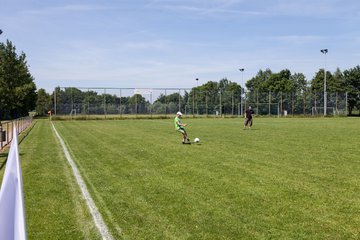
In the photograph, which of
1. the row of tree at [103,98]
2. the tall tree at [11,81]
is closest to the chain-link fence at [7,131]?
the row of tree at [103,98]

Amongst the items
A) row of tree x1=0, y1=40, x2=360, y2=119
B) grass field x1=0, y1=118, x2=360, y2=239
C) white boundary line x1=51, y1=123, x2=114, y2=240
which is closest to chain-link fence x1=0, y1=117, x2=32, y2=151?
white boundary line x1=51, y1=123, x2=114, y2=240

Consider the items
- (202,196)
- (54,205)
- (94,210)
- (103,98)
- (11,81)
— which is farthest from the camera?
(11,81)

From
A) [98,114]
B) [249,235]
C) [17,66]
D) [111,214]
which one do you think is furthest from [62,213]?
[17,66]

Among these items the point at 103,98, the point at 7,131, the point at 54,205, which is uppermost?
the point at 103,98

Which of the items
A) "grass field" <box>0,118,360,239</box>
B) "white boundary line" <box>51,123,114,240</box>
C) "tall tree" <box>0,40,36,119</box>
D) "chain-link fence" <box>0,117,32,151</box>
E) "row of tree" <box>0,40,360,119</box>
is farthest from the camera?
"tall tree" <box>0,40,36,119</box>

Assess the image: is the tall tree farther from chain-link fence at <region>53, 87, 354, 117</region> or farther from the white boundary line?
the white boundary line

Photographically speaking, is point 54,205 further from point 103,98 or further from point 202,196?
point 103,98

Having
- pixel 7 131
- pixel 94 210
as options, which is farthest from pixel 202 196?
pixel 7 131

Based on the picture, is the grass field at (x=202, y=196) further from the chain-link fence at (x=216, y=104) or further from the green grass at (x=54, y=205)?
the chain-link fence at (x=216, y=104)

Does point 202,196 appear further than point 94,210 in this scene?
Yes

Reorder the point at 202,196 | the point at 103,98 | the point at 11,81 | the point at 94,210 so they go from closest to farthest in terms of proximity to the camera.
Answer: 1. the point at 94,210
2. the point at 202,196
3. the point at 103,98
4. the point at 11,81

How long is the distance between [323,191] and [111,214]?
442 cm

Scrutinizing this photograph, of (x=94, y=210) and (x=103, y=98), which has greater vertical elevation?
(x=103, y=98)

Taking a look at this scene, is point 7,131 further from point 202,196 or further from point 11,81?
point 11,81
